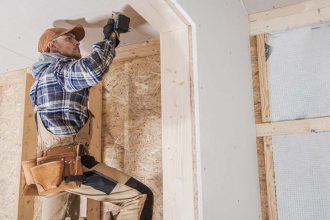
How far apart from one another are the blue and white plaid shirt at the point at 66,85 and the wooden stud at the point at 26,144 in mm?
760

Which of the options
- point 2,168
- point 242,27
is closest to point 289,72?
point 242,27

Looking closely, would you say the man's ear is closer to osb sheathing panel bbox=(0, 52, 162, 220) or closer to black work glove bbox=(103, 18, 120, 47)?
black work glove bbox=(103, 18, 120, 47)

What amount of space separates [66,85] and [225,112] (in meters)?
0.78

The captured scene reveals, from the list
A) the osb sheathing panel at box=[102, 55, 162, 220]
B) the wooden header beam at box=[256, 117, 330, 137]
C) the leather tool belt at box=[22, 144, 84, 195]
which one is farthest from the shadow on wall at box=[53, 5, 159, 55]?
the wooden header beam at box=[256, 117, 330, 137]

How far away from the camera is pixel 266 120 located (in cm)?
210

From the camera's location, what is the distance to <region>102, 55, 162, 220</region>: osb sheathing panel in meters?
2.23

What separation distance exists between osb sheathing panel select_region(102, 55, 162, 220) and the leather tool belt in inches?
29.8

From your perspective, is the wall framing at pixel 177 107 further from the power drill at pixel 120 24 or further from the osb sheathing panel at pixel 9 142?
the osb sheathing panel at pixel 9 142

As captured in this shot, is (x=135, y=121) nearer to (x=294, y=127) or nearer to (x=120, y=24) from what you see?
(x=120, y=24)

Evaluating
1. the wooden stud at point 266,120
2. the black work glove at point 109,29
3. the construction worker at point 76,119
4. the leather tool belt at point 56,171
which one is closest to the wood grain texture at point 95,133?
the construction worker at point 76,119

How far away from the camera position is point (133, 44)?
2.39 m

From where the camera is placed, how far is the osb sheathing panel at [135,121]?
2.23 meters

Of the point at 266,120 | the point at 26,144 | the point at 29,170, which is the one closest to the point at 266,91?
the point at 266,120

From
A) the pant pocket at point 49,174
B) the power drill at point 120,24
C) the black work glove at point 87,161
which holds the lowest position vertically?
the pant pocket at point 49,174
